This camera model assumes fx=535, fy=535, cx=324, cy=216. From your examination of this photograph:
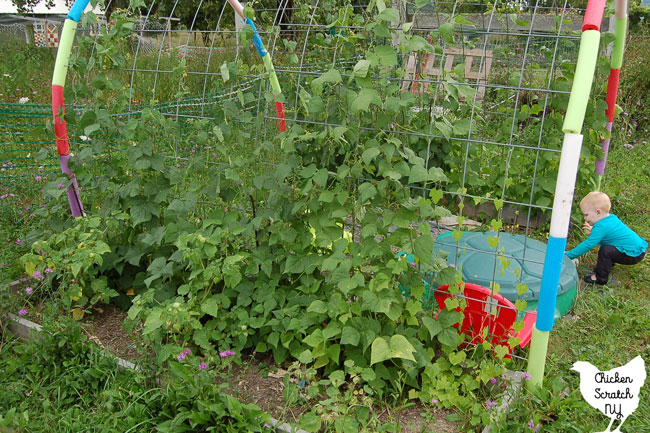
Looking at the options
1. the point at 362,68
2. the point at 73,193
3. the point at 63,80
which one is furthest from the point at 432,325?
the point at 63,80

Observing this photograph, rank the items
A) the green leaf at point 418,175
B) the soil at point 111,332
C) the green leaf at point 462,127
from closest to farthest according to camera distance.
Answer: the green leaf at point 418,175
the green leaf at point 462,127
the soil at point 111,332

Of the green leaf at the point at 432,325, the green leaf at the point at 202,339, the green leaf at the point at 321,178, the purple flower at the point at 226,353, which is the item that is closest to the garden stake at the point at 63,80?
the green leaf at the point at 202,339

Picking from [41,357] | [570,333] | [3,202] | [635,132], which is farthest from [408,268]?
[635,132]

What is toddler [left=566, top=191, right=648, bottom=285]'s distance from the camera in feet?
11.7

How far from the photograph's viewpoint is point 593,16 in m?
2.09

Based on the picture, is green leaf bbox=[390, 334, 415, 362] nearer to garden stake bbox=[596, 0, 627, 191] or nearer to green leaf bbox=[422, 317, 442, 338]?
green leaf bbox=[422, 317, 442, 338]

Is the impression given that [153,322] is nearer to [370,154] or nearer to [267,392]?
[267,392]

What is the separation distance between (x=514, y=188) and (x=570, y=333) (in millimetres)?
1692

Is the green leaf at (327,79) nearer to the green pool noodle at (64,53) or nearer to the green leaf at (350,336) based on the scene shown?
the green leaf at (350,336)

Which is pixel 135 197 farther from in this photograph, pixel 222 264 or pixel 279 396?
pixel 279 396

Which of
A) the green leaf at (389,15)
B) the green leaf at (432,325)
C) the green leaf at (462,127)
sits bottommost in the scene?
the green leaf at (432,325)

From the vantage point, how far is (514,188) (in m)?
4.46

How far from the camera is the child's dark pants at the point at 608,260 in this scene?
360 cm

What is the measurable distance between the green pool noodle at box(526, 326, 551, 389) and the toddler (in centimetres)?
157
